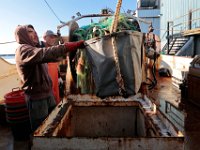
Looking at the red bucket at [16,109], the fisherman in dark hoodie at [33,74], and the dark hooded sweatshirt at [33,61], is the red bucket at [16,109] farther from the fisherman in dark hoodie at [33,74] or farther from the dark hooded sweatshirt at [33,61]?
the dark hooded sweatshirt at [33,61]

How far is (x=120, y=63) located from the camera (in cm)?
220

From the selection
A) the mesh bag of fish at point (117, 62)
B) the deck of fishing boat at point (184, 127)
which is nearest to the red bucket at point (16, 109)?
the deck of fishing boat at point (184, 127)

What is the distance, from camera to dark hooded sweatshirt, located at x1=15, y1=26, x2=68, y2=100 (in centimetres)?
254

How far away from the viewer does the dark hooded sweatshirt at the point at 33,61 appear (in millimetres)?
2539

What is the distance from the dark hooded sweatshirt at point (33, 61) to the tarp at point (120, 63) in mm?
497

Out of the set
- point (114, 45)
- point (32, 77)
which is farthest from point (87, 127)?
point (114, 45)

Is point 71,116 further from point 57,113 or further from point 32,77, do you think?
point 32,77

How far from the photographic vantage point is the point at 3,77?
20.4 feet

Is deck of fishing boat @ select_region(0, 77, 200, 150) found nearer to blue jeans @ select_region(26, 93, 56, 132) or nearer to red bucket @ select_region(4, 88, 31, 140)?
red bucket @ select_region(4, 88, 31, 140)

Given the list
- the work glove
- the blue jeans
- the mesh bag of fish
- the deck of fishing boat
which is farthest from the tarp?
the deck of fishing boat

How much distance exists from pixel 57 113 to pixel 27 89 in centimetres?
68

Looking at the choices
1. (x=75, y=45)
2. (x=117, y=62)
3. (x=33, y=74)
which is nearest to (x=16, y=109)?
(x=33, y=74)

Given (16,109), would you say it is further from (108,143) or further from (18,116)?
(108,143)

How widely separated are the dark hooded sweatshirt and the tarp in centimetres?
50
